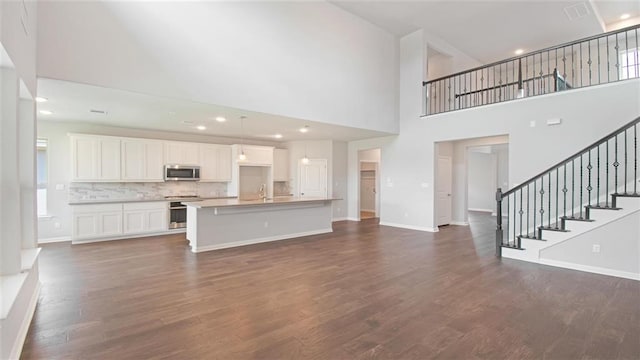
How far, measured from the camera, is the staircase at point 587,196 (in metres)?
4.10

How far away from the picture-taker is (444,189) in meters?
8.45

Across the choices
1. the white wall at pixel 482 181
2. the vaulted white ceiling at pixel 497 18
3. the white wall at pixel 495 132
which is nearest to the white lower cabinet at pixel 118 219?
the white wall at pixel 495 132

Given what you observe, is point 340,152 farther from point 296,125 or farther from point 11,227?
point 11,227

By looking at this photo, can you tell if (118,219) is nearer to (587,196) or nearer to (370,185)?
(370,185)

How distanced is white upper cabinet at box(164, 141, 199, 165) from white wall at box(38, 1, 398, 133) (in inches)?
127

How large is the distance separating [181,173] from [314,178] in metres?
3.82

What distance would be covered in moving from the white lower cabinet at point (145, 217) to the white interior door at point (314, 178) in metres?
4.01

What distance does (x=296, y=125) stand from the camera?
666cm

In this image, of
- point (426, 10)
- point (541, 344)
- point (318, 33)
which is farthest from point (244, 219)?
point (426, 10)

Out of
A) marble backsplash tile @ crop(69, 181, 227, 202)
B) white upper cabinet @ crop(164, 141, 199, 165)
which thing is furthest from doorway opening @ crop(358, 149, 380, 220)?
white upper cabinet @ crop(164, 141, 199, 165)

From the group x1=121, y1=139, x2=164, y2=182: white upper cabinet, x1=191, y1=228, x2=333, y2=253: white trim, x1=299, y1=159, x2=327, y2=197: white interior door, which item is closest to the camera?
x1=191, y1=228, x2=333, y2=253: white trim

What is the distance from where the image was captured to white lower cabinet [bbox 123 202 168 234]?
6.52 meters

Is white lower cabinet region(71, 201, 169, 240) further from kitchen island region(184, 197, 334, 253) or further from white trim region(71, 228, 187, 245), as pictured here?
kitchen island region(184, 197, 334, 253)

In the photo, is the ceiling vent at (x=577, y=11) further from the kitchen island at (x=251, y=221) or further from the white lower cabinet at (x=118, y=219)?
the white lower cabinet at (x=118, y=219)
